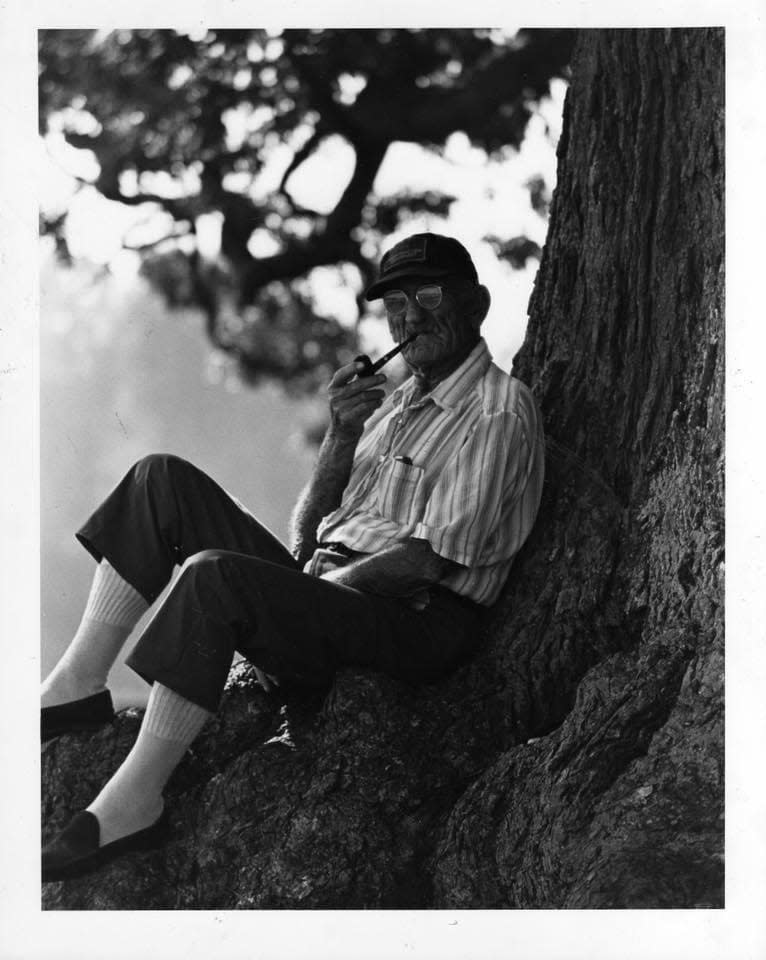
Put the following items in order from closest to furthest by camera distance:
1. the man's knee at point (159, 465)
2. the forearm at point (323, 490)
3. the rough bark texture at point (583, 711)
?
the rough bark texture at point (583, 711), the man's knee at point (159, 465), the forearm at point (323, 490)

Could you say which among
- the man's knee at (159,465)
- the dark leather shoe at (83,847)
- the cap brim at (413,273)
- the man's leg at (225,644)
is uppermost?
the cap brim at (413,273)

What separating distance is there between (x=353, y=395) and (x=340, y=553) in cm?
46

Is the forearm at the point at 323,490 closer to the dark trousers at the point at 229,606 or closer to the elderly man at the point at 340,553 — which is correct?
the elderly man at the point at 340,553

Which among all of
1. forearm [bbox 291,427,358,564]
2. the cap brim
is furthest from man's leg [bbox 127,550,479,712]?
the cap brim

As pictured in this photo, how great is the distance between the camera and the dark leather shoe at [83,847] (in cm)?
375

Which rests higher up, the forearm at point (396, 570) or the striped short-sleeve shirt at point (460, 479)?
the striped short-sleeve shirt at point (460, 479)

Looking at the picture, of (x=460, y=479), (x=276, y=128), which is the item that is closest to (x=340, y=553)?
(x=460, y=479)

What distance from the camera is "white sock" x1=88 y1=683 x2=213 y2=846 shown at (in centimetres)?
374

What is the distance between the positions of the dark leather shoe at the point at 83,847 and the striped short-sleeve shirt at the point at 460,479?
98 cm

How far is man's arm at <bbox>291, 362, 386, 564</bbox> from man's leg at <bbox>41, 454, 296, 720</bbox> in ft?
1.07

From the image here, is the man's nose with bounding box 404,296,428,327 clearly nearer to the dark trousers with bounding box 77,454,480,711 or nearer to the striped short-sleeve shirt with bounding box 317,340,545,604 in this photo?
the striped short-sleeve shirt with bounding box 317,340,545,604

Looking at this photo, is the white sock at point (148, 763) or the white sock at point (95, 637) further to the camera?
the white sock at point (95, 637)

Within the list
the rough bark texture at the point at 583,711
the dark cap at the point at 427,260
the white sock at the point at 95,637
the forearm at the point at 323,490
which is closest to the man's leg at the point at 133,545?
the white sock at the point at 95,637
